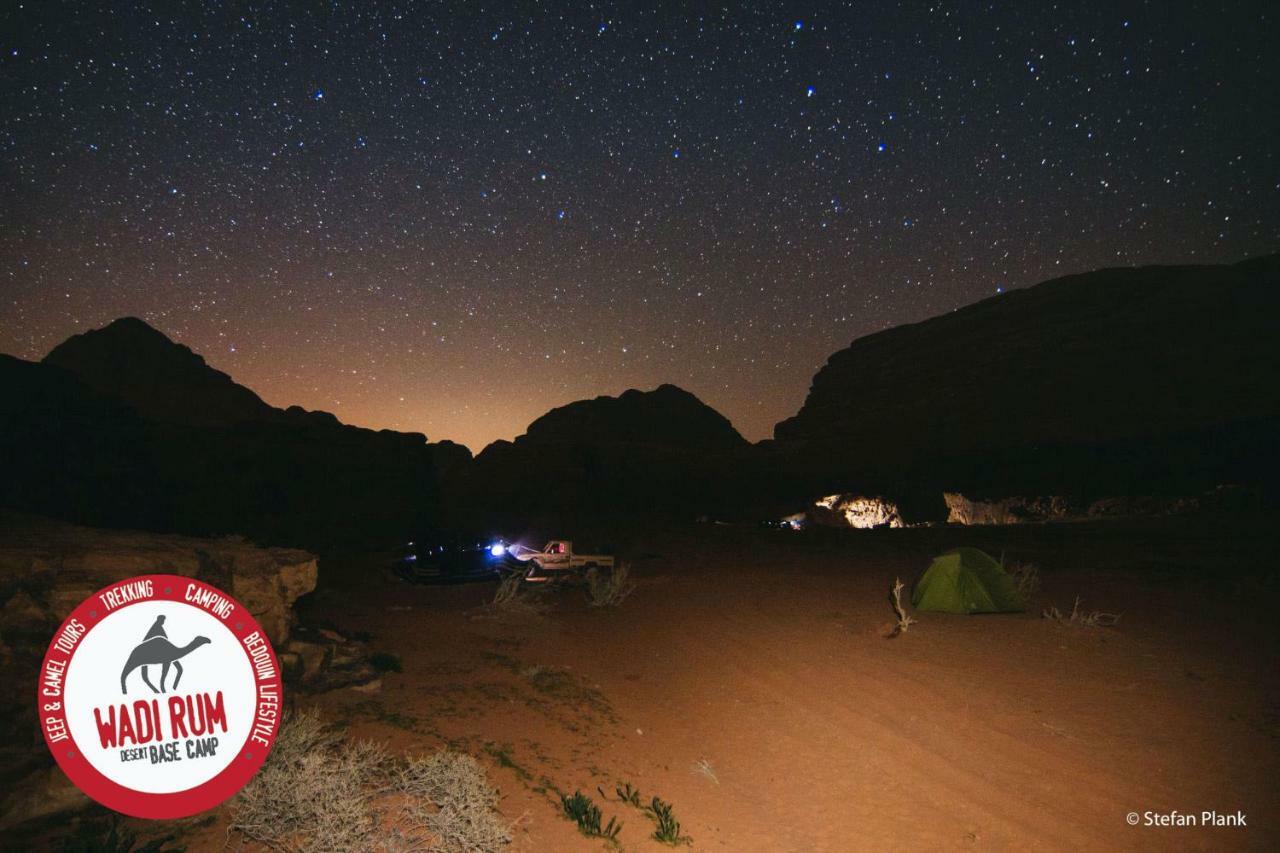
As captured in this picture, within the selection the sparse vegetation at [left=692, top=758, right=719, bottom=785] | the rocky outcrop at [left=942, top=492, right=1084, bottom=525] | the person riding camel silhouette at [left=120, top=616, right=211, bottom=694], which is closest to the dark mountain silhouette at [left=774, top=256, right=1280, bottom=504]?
the rocky outcrop at [left=942, top=492, right=1084, bottom=525]

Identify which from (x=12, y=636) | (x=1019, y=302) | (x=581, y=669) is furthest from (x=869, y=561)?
(x=1019, y=302)

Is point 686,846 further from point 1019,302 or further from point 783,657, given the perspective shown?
point 1019,302

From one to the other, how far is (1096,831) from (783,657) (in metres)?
5.34

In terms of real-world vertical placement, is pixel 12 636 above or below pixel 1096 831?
above

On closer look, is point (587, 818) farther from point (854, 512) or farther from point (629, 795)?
point (854, 512)

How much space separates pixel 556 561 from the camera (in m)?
17.5

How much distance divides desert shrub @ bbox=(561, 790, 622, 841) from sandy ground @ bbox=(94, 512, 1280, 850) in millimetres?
→ 113

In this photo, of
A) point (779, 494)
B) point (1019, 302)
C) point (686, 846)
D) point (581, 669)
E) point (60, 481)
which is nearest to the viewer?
point (686, 846)

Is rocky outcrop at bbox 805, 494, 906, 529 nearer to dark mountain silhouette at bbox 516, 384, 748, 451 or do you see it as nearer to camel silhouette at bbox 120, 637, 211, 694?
camel silhouette at bbox 120, 637, 211, 694

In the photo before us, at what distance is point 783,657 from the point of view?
33.4 feet

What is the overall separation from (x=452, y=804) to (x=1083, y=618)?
38.1 ft

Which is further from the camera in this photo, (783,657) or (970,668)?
(783,657)

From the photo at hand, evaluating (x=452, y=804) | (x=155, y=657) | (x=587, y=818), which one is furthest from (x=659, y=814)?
(x=155, y=657)

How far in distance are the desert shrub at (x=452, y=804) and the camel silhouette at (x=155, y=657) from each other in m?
1.94
